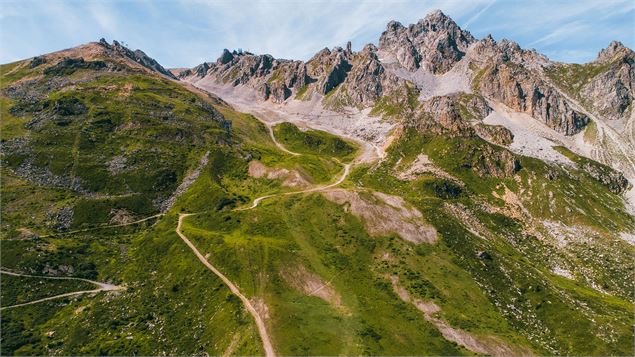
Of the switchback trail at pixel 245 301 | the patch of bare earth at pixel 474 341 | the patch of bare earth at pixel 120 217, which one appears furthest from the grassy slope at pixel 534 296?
the patch of bare earth at pixel 120 217

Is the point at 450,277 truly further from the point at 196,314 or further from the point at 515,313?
the point at 196,314

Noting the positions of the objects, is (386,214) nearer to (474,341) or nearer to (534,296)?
(534,296)

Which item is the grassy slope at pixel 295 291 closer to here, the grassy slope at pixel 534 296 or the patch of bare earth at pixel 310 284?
the grassy slope at pixel 534 296

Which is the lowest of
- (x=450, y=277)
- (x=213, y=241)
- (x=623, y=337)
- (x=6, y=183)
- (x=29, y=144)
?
(x=623, y=337)

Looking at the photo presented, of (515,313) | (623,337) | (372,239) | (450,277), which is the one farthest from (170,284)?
(623,337)

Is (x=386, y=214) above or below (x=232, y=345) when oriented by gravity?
above

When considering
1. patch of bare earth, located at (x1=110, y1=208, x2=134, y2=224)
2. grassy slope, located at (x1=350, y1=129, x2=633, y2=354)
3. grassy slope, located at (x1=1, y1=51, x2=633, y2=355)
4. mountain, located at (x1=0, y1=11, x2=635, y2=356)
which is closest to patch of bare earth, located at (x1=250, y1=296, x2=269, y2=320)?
mountain, located at (x1=0, y1=11, x2=635, y2=356)

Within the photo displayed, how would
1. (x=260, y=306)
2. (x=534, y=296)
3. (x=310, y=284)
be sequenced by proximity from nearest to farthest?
(x=260, y=306), (x=310, y=284), (x=534, y=296)

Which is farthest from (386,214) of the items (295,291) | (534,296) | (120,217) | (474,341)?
(120,217)
